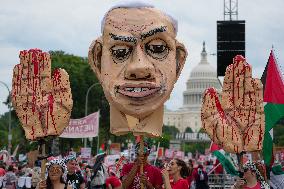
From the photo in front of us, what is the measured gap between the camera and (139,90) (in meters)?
6.21

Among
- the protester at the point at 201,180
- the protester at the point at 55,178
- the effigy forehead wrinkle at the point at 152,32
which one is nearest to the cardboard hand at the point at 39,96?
the protester at the point at 55,178

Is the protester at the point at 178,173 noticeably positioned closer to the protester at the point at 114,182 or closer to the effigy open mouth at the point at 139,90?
the protester at the point at 114,182

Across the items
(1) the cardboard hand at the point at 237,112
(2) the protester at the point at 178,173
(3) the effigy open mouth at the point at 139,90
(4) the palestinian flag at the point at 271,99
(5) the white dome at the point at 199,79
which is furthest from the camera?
(5) the white dome at the point at 199,79

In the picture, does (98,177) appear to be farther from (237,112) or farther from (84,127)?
(84,127)

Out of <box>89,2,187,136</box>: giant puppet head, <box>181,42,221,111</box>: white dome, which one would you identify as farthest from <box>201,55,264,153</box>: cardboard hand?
<box>181,42,221,111</box>: white dome

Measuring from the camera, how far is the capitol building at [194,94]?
12668 centimetres

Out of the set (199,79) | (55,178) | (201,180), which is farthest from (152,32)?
(199,79)

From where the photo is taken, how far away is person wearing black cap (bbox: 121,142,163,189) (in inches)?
246

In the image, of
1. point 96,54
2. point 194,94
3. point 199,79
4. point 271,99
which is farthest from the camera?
point 194,94

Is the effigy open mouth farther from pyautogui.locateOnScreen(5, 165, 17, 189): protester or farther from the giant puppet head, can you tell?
Answer: pyautogui.locateOnScreen(5, 165, 17, 189): protester

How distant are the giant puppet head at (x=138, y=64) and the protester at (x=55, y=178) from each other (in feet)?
2.56

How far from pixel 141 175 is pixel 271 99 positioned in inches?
155

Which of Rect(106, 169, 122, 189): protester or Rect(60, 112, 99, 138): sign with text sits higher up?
Rect(60, 112, 99, 138): sign with text

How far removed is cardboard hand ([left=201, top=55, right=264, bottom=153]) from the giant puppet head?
1.65 feet
